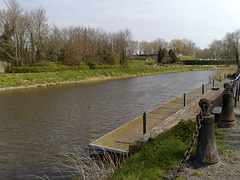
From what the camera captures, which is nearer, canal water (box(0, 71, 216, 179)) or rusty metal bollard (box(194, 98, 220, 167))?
rusty metal bollard (box(194, 98, 220, 167))

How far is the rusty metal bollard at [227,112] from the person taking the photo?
548 centimetres

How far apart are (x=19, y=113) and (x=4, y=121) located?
1.78 metres

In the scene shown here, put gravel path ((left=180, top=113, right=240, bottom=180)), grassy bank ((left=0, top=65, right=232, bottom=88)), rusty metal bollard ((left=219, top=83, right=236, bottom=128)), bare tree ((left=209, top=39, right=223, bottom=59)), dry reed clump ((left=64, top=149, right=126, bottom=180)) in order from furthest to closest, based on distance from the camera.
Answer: bare tree ((left=209, top=39, right=223, bottom=59)), grassy bank ((left=0, top=65, right=232, bottom=88)), rusty metal bollard ((left=219, top=83, right=236, bottom=128)), dry reed clump ((left=64, top=149, right=126, bottom=180)), gravel path ((left=180, top=113, right=240, bottom=180))

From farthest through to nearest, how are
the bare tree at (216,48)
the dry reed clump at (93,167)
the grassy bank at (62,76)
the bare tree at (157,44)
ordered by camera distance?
the bare tree at (157,44) → the bare tree at (216,48) → the grassy bank at (62,76) → the dry reed clump at (93,167)

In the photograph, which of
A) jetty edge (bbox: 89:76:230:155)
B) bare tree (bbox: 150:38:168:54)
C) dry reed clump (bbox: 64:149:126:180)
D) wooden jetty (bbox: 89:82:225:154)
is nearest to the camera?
dry reed clump (bbox: 64:149:126:180)

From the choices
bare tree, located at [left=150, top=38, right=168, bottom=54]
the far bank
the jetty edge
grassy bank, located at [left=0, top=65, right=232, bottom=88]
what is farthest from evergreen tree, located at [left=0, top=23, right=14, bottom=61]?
bare tree, located at [left=150, top=38, right=168, bottom=54]

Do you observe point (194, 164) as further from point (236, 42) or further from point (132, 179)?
point (236, 42)

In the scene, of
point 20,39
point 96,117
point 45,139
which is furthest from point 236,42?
point 45,139

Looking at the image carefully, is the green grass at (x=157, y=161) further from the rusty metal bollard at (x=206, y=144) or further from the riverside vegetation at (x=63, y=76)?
the riverside vegetation at (x=63, y=76)

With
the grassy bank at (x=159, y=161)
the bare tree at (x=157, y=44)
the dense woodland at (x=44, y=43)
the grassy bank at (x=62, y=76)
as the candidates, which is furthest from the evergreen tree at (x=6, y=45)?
the bare tree at (x=157, y=44)

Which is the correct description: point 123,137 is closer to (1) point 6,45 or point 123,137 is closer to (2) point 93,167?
(2) point 93,167

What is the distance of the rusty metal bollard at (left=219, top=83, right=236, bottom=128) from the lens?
5.48 m

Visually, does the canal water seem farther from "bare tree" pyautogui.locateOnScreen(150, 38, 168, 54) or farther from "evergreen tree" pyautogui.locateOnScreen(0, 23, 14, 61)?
"bare tree" pyautogui.locateOnScreen(150, 38, 168, 54)

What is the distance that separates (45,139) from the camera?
8797mm
